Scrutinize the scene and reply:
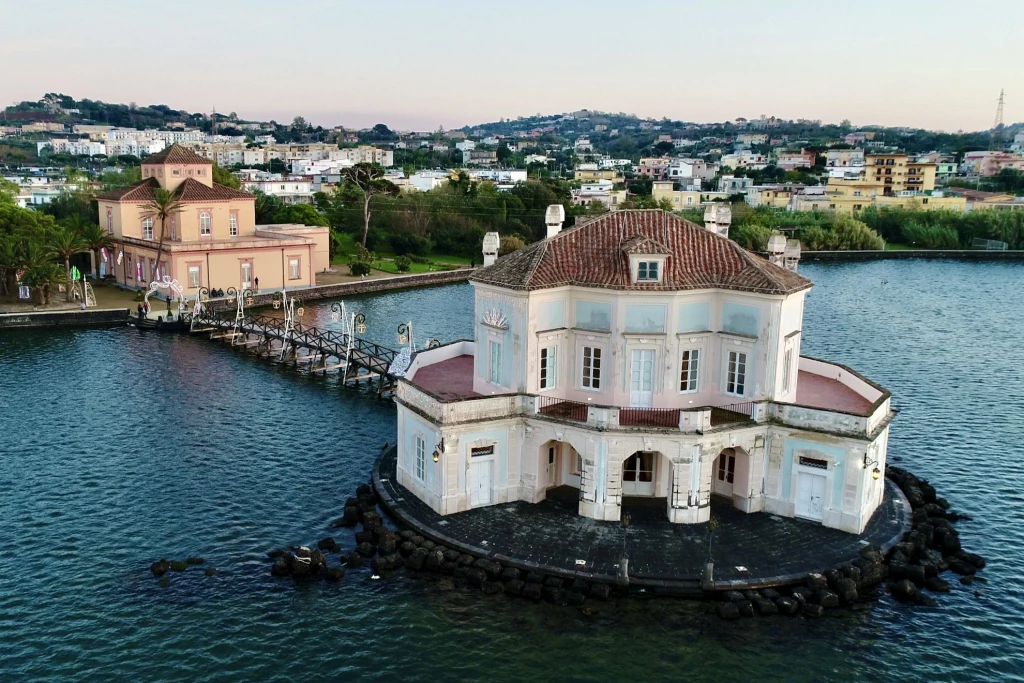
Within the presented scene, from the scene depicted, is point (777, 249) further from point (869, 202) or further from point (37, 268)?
point (869, 202)

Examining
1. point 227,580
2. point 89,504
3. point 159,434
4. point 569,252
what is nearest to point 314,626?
point 227,580

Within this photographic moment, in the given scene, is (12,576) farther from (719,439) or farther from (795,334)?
(795,334)

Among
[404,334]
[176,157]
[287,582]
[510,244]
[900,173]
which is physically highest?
[900,173]

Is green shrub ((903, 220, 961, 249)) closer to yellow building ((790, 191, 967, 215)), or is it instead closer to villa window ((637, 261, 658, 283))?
yellow building ((790, 191, 967, 215))

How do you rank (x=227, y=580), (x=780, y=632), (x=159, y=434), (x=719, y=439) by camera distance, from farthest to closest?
(x=159, y=434)
(x=719, y=439)
(x=227, y=580)
(x=780, y=632)

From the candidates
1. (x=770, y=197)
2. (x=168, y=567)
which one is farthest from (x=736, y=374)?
(x=770, y=197)

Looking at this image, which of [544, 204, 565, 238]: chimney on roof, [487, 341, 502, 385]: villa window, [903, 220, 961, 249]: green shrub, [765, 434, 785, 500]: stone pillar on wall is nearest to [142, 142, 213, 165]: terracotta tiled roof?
[544, 204, 565, 238]: chimney on roof
